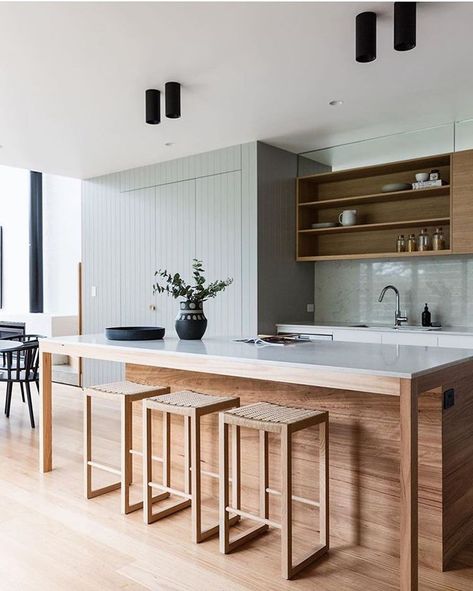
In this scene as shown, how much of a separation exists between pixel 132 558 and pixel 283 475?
0.78 meters

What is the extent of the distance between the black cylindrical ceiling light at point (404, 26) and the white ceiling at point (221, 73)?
10.7 inches

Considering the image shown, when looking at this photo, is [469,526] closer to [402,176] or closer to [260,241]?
[260,241]

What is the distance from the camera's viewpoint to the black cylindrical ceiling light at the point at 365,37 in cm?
236

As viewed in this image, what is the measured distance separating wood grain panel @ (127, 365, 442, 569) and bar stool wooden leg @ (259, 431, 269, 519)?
4.7 inches

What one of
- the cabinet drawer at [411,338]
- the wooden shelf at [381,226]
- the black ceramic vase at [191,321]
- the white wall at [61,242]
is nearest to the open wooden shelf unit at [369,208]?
the wooden shelf at [381,226]

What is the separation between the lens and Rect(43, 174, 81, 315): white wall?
7.76m

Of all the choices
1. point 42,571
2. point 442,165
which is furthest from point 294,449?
point 442,165

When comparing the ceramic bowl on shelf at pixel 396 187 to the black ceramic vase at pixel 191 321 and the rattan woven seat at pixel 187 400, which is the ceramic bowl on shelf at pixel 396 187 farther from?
the rattan woven seat at pixel 187 400

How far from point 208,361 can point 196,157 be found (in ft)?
9.92

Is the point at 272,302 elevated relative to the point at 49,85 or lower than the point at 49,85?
lower

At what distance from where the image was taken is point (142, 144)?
186 inches

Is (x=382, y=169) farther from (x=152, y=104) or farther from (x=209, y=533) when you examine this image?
(x=209, y=533)

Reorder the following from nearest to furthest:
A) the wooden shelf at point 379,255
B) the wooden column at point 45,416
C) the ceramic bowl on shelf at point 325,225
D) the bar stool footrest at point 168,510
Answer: the bar stool footrest at point 168,510 → the wooden column at point 45,416 → the wooden shelf at point 379,255 → the ceramic bowl on shelf at point 325,225

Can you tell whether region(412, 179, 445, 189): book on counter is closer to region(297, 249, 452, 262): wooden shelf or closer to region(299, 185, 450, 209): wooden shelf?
region(299, 185, 450, 209): wooden shelf
